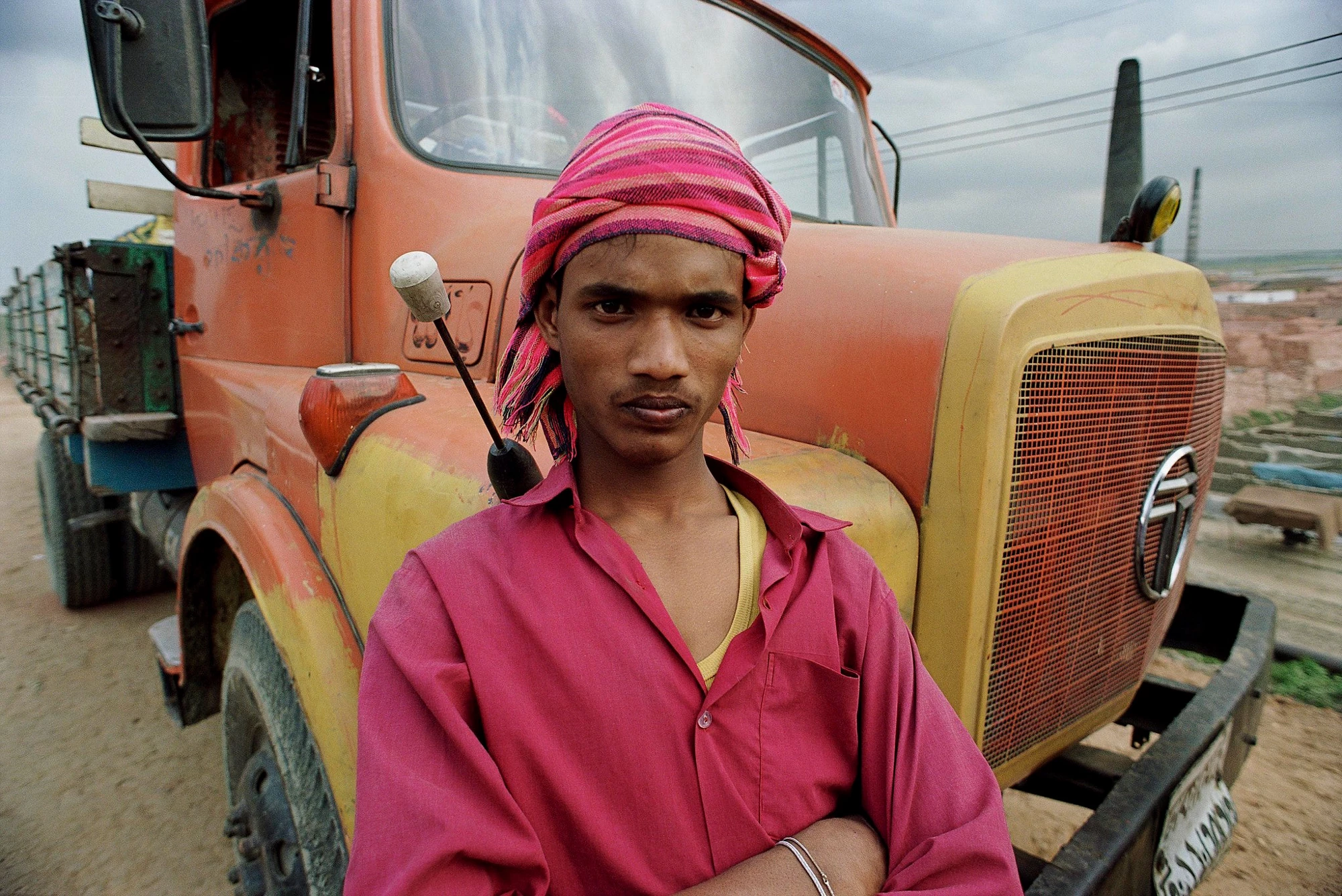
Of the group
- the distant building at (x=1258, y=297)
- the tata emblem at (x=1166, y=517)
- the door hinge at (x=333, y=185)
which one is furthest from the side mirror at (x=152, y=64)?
the distant building at (x=1258, y=297)

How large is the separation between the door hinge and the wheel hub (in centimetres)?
133

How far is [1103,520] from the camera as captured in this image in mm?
1534

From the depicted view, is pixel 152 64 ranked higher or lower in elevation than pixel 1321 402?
higher

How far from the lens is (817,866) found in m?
0.90

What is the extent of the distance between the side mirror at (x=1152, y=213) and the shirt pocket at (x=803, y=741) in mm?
1276

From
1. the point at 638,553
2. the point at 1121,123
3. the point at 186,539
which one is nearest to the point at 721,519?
the point at 638,553

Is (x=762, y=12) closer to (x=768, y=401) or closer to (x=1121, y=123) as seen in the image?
(x=768, y=401)

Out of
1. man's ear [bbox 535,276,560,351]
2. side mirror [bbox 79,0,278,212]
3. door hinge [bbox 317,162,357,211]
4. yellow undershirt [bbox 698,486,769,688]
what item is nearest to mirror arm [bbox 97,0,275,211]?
side mirror [bbox 79,0,278,212]

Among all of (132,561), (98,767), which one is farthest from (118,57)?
(132,561)

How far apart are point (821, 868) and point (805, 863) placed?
2 cm

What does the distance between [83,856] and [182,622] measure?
0.95 meters

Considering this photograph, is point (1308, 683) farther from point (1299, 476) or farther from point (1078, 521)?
point (1299, 476)

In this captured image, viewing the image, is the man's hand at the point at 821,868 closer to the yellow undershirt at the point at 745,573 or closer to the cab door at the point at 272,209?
the yellow undershirt at the point at 745,573

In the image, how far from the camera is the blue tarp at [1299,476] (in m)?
6.42
